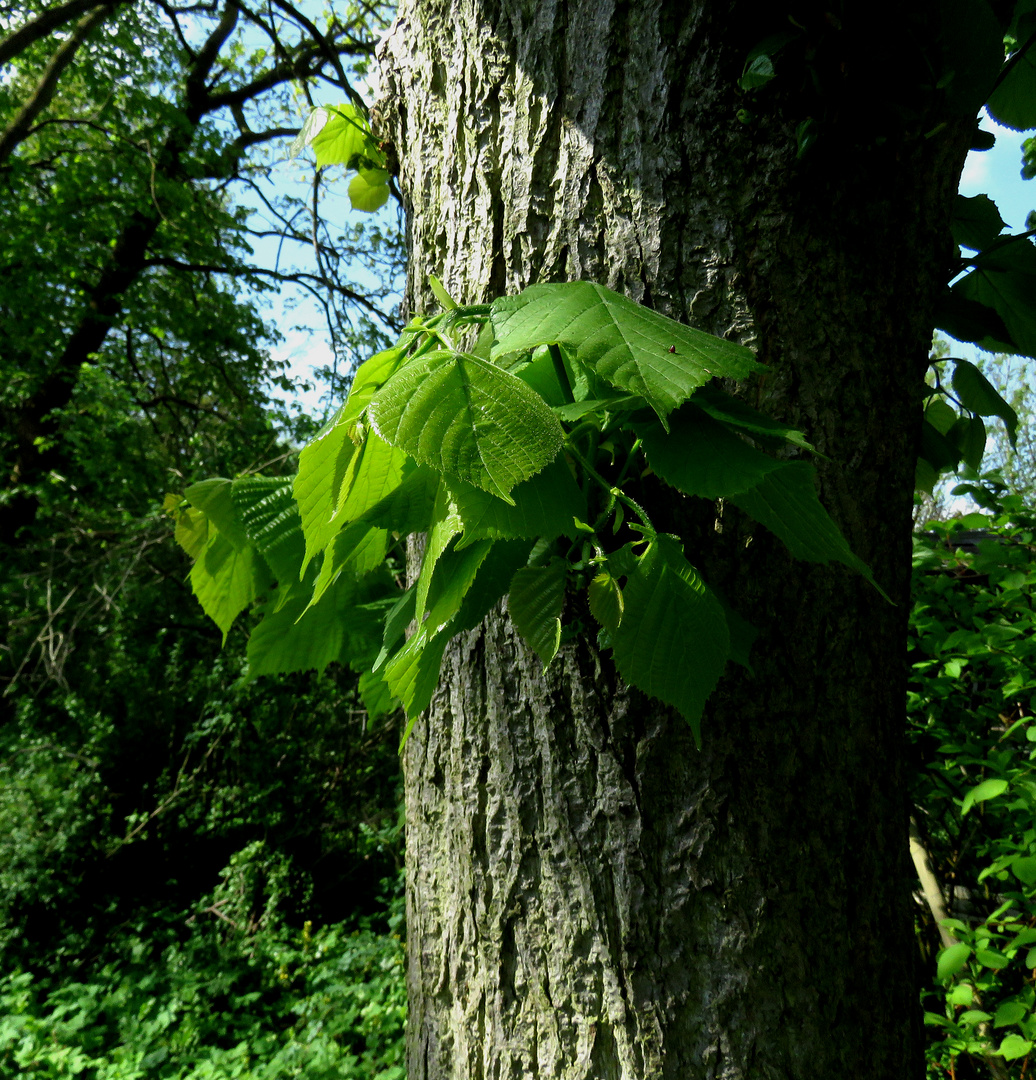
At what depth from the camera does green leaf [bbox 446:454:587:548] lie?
587 mm

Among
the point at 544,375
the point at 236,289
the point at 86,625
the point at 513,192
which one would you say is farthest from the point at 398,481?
the point at 236,289

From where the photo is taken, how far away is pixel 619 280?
33.7 inches

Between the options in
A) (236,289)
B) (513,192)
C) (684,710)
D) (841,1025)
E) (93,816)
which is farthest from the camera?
(236,289)

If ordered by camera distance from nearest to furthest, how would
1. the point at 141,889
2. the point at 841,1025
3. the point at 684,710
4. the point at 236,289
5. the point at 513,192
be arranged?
the point at 684,710 < the point at 841,1025 < the point at 513,192 < the point at 141,889 < the point at 236,289

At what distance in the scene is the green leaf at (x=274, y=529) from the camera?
969 millimetres

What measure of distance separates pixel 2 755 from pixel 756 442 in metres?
7.27

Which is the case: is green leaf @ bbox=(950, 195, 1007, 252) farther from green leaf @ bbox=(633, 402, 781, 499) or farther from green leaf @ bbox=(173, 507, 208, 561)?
green leaf @ bbox=(173, 507, 208, 561)

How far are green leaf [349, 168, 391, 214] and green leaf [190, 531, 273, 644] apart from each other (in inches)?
29.0

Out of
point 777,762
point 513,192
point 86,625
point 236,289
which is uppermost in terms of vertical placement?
point 236,289

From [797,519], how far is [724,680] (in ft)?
0.68

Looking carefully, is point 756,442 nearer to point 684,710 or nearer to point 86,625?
point 684,710

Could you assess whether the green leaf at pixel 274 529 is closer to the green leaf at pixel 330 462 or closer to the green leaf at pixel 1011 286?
the green leaf at pixel 330 462

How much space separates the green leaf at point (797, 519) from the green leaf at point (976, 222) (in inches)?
33.0

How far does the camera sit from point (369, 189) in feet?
4.51
